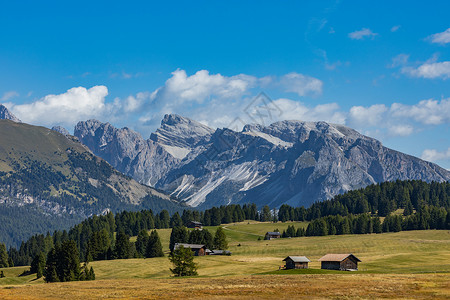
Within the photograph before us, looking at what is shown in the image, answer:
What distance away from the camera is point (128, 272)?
122 m

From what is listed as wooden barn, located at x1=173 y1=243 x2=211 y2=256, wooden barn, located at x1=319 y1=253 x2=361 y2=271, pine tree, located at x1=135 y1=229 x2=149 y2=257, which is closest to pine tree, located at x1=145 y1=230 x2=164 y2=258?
wooden barn, located at x1=173 y1=243 x2=211 y2=256

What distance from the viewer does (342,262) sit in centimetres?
11550

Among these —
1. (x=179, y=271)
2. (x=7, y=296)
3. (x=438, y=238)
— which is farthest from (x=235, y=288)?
(x=438, y=238)

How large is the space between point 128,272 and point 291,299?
224 feet

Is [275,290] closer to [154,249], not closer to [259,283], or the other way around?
[259,283]

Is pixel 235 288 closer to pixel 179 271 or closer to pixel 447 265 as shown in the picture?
pixel 179 271

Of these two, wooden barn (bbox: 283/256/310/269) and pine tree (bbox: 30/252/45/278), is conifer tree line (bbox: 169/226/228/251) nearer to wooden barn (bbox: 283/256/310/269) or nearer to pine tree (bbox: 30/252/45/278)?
pine tree (bbox: 30/252/45/278)

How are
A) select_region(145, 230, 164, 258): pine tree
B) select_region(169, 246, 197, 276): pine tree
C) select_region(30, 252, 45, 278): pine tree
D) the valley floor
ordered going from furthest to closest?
select_region(145, 230, 164, 258): pine tree
select_region(30, 252, 45, 278): pine tree
select_region(169, 246, 197, 276): pine tree
the valley floor

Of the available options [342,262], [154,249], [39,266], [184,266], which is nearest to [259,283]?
[184,266]

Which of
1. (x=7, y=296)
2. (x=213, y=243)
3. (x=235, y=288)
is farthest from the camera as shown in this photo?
(x=213, y=243)

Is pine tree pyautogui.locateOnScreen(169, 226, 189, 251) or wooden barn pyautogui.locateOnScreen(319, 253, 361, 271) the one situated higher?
pine tree pyautogui.locateOnScreen(169, 226, 189, 251)

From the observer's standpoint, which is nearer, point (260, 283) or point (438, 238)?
point (260, 283)

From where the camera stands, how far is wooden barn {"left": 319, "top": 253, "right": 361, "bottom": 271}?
11538 cm

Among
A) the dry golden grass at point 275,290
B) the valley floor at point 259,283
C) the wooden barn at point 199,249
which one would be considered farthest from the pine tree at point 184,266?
the wooden barn at point 199,249
